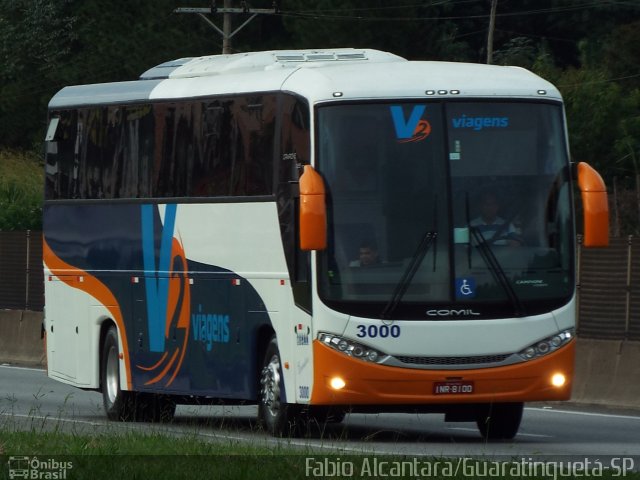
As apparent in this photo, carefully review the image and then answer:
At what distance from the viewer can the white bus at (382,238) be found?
53.4ft

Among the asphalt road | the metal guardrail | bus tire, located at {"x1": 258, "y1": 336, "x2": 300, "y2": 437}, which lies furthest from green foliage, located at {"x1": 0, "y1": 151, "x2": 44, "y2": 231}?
bus tire, located at {"x1": 258, "y1": 336, "x2": 300, "y2": 437}

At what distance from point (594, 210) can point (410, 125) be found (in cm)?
186

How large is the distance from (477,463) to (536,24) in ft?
228

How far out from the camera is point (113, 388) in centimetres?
2122

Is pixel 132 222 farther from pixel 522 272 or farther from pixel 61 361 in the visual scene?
pixel 522 272

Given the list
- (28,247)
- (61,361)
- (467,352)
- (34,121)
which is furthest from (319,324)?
(34,121)

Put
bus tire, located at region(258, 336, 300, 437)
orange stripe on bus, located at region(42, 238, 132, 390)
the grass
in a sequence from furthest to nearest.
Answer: orange stripe on bus, located at region(42, 238, 132, 390) < bus tire, located at region(258, 336, 300, 437) < the grass

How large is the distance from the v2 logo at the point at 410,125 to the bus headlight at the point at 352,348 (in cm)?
189

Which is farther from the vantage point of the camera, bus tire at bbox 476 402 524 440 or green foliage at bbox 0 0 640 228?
green foliage at bbox 0 0 640 228

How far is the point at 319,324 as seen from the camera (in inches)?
642

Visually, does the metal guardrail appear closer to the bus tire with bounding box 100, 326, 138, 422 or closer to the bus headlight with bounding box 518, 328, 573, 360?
the bus tire with bounding box 100, 326, 138, 422

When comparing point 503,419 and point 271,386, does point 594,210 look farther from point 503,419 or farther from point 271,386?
point 271,386

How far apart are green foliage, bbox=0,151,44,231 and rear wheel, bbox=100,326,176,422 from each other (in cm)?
2757

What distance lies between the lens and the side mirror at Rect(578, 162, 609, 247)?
16.1 m
